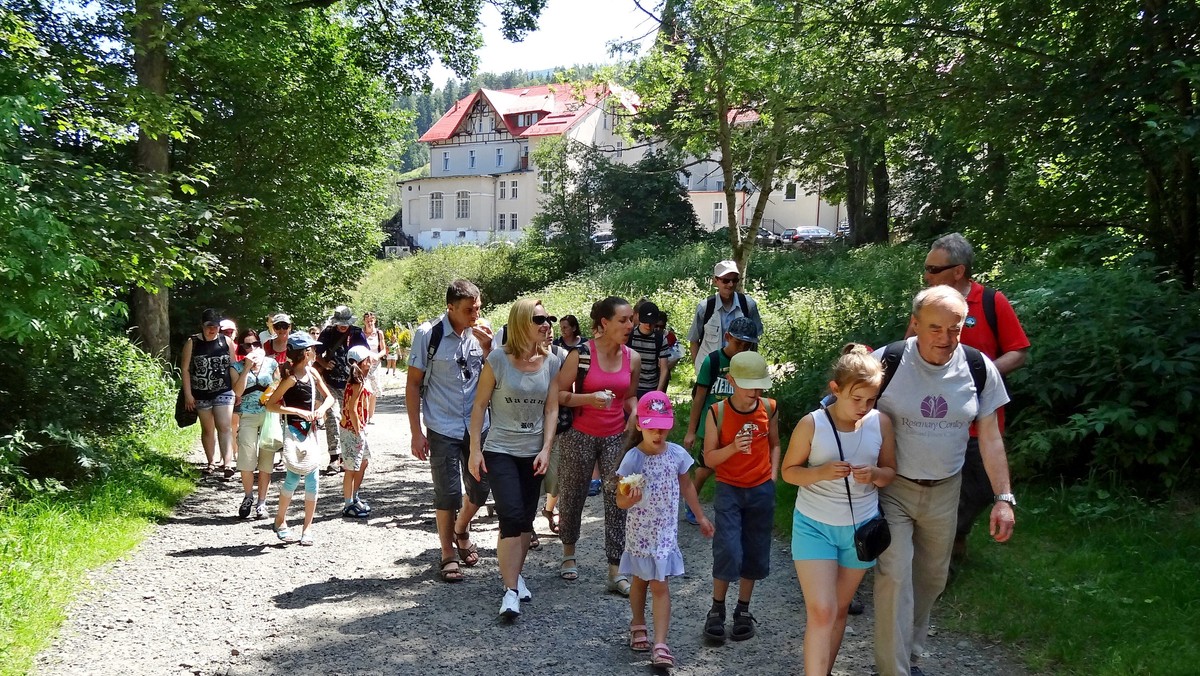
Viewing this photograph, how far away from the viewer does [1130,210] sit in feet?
30.1

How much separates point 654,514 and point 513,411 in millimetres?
1171

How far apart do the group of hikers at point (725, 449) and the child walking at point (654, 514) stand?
0.01 meters

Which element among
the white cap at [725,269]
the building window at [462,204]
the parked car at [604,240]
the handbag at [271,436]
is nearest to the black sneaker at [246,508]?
the handbag at [271,436]

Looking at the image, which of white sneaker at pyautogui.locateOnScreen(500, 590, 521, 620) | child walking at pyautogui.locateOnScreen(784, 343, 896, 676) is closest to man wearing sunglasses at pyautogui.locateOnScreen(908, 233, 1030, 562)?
child walking at pyautogui.locateOnScreen(784, 343, 896, 676)

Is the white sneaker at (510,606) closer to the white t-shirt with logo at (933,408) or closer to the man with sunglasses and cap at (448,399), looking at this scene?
the man with sunglasses and cap at (448,399)

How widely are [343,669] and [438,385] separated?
2092 mm

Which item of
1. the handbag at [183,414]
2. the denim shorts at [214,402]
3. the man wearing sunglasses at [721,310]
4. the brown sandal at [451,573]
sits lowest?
the brown sandal at [451,573]

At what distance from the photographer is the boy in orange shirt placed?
5090 mm

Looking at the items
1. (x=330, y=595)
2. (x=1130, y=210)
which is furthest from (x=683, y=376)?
(x=330, y=595)

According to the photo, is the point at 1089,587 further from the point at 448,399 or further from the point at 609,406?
the point at 448,399

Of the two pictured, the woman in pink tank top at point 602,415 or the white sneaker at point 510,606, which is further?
the woman in pink tank top at point 602,415

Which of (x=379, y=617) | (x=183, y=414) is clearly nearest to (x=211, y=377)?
(x=183, y=414)

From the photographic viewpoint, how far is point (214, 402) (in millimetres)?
9969

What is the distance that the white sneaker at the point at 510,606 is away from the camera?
5.50 meters
